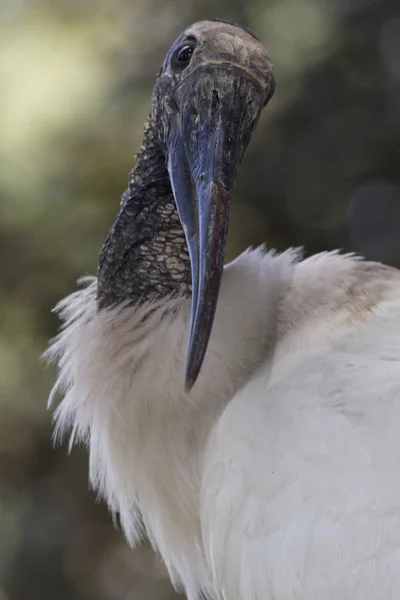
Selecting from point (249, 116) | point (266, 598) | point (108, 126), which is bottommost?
point (266, 598)

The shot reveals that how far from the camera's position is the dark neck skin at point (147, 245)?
131 cm

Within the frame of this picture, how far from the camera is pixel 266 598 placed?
1029 mm

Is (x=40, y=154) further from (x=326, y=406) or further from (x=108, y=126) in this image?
(x=326, y=406)

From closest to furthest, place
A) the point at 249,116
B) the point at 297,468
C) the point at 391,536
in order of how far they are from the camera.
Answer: the point at 391,536
the point at 297,468
the point at 249,116

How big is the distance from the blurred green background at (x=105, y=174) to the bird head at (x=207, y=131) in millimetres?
1895

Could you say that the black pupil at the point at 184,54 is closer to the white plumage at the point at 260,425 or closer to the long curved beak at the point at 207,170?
the long curved beak at the point at 207,170

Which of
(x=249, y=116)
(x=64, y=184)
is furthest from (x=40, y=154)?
(x=249, y=116)

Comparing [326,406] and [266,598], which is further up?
[326,406]

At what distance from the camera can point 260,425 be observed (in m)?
1.08

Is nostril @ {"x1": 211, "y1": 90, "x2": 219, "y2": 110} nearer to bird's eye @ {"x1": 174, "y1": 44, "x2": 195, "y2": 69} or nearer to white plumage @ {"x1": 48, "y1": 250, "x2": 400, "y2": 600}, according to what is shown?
bird's eye @ {"x1": 174, "y1": 44, "x2": 195, "y2": 69}

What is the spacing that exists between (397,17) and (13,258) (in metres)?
1.63

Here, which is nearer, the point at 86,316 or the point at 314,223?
the point at 86,316

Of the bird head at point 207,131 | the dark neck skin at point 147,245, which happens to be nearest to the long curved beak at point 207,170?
→ the bird head at point 207,131

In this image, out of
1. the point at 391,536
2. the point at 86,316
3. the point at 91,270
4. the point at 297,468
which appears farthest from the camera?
the point at 91,270
